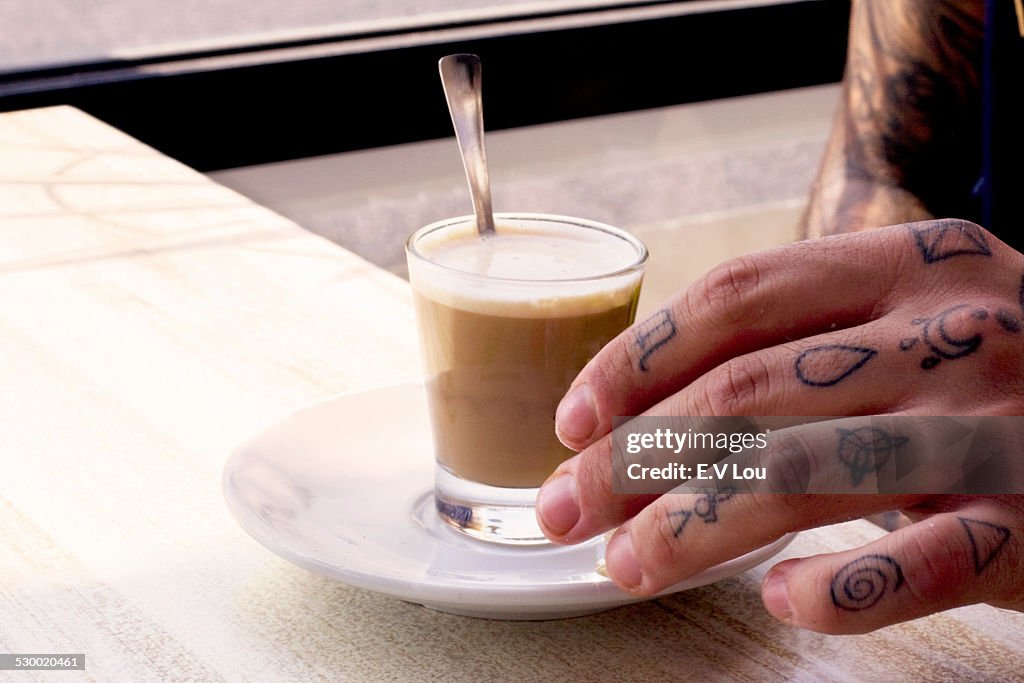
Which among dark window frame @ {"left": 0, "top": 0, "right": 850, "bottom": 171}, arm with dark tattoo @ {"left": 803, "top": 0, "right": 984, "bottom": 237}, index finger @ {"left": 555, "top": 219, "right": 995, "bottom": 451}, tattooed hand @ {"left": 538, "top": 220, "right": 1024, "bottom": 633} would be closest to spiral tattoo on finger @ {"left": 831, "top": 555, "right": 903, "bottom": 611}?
tattooed hand @ {"left": 538, "top": 220, "right": 1024, "bottom": 633}

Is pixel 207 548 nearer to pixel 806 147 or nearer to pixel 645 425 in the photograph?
pixel 645 425

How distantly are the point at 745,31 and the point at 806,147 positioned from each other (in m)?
0.61

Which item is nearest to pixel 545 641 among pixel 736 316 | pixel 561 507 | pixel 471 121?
pixel 561 507

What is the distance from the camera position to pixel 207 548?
23.8 inches

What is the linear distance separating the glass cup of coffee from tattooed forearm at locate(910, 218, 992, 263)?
145mm

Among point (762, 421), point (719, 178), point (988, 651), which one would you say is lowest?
point (719, 178)

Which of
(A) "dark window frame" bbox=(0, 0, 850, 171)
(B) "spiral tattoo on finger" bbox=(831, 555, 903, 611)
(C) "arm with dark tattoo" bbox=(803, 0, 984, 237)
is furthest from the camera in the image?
(A) "dark window frame" bbox=(0, 0, 850, 171)

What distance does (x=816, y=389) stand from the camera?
49cm

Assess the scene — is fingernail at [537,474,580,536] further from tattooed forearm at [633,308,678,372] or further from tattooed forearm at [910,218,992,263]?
tattooed forearm at [910,218,992,263]

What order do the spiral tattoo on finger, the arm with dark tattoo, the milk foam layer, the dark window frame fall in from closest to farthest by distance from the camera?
the spiral tattoo on finger
the milk foam layer
the arm with dark tattoo
the dark window frame

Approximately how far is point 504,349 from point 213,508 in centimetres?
19

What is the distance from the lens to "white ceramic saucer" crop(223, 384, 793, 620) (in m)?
0.51

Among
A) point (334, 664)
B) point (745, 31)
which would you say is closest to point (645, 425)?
point (334, 664)

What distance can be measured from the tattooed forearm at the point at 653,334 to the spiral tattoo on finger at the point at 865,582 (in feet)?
0.40
